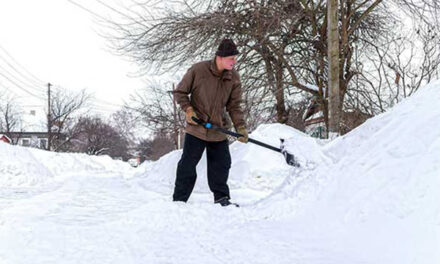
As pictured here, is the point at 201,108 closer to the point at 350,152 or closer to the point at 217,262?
the point at 350,152

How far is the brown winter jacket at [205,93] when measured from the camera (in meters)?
3.43

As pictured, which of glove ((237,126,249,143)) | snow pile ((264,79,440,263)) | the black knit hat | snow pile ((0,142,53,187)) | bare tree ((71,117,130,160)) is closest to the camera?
snow pile ((264,79,440,263))

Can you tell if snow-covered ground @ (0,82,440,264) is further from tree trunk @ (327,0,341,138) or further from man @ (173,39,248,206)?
tree trunk @ (327,0,341,138)

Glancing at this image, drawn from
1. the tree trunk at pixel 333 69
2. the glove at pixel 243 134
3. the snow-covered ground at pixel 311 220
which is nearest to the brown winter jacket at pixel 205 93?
the glove at pixel 243 134

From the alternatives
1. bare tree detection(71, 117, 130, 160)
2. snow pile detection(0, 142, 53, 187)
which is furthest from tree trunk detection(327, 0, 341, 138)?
bare tree detection(71, 117, 130, 160)

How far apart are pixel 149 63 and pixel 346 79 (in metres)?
4.05

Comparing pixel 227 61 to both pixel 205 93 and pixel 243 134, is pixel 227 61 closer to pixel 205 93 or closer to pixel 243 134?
pixel 205 93

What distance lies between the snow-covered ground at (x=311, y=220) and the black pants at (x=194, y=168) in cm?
41

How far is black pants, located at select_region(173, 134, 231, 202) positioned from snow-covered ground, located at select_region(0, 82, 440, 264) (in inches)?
16.3

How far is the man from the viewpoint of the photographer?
3.43m

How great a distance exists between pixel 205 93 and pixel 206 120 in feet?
0.84

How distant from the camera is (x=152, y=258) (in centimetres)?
178

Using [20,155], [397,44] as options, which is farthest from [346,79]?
[20,155]

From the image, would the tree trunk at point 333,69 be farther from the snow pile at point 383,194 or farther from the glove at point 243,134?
the snow pile at point 383,194
